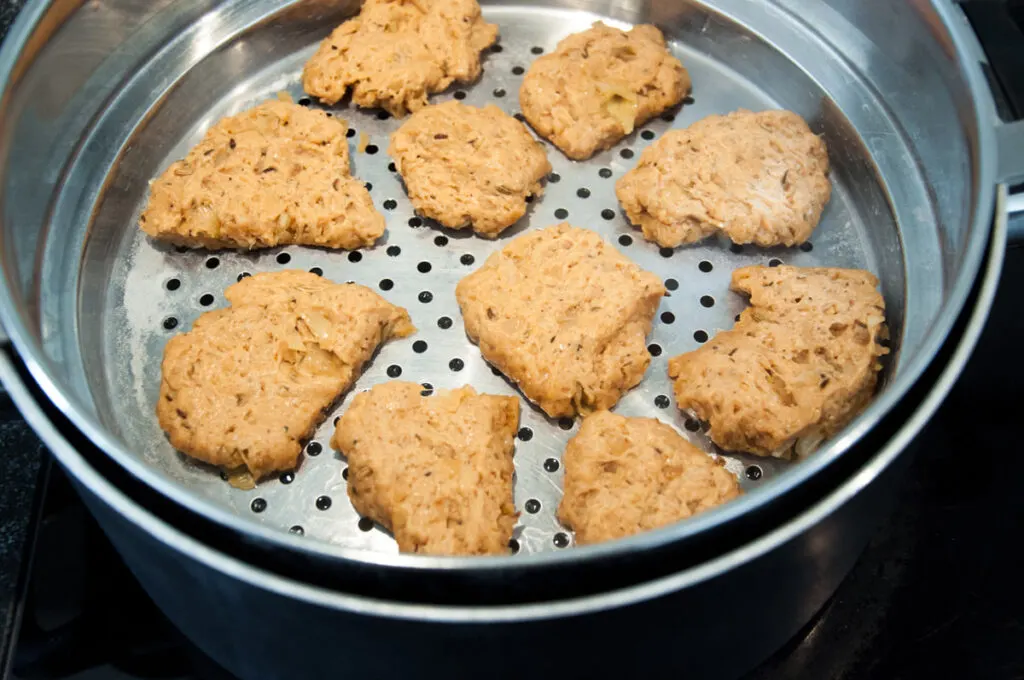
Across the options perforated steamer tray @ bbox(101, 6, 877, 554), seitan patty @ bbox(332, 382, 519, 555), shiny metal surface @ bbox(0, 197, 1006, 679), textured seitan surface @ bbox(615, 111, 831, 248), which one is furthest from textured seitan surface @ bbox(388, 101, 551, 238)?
shiny metal surface @ bbox(0, 197, 1006, 679)

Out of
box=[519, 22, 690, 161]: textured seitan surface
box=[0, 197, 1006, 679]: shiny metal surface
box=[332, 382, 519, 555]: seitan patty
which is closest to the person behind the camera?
box=[0, 197, 1006, 679]: shiny metal surface

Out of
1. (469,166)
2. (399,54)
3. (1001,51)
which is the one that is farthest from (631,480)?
(1001,51)

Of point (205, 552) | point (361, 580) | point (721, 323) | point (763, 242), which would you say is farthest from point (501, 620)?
point (763, 242)

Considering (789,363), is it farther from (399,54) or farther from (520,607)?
(399,54)

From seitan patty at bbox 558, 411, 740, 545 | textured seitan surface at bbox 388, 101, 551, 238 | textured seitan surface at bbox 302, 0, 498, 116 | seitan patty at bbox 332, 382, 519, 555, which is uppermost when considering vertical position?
textured seitan surface at bbox 302, 0, 498, 116

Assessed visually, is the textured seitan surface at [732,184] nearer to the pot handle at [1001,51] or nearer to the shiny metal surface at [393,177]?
the shiny metal surface at [393,177]

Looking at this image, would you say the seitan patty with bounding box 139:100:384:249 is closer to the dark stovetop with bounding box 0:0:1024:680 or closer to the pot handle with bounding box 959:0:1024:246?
the dark stovetop with bounding box 0:0:1024:680

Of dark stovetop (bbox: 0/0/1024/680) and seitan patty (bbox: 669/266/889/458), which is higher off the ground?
seitan patty (bbox: 669/266/889/458)
